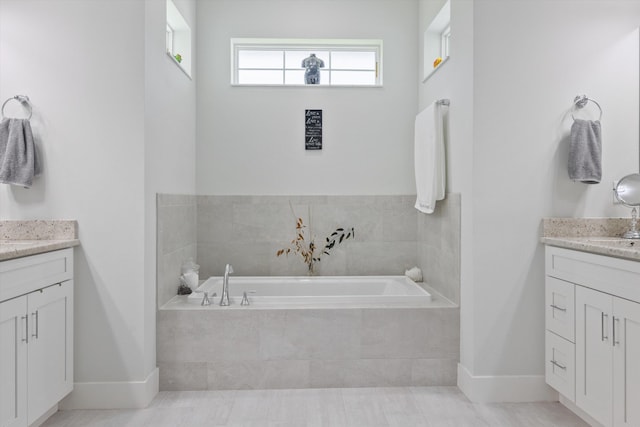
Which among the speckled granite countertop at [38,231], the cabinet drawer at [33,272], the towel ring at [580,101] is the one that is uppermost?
the towel ring at [580,101]

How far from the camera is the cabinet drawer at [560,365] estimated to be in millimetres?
2285

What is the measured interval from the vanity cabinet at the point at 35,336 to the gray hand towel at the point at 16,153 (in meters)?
0.44

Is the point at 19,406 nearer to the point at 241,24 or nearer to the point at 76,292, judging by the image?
the point at 76,292

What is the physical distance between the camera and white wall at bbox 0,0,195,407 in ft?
8.05

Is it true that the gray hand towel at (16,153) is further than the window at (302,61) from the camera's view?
No

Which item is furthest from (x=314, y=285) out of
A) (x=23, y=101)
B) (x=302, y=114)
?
(x=23, y=101)

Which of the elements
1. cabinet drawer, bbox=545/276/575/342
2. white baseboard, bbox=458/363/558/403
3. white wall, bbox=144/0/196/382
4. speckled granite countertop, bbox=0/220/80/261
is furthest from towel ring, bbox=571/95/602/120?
speckled granite countertop, bbox=0/220/80/261

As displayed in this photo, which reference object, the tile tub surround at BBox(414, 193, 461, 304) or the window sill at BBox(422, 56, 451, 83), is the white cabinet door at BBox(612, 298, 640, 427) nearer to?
the tile tub surround at BBox(414, 193, 461, 304)

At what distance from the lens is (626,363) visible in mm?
1905

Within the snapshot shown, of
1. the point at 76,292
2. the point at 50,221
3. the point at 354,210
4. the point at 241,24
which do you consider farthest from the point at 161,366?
the point at 241,24

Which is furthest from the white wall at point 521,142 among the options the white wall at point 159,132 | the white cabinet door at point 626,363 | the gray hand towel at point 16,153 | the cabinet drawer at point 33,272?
the gray hand towel at point 16,153

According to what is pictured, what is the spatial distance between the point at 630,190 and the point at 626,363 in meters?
1.06

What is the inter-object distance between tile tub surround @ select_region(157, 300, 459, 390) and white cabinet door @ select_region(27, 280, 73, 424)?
497mm

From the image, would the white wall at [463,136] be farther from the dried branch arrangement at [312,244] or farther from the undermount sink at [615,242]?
the dried branch arrangement at [312,244]
